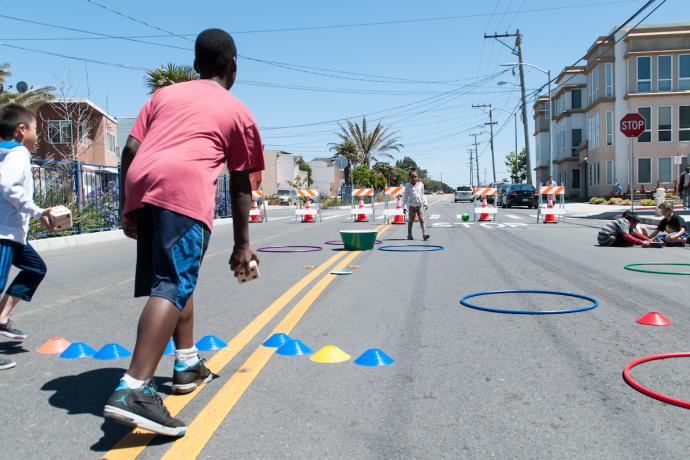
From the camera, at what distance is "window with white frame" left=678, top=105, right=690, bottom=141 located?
142 feet

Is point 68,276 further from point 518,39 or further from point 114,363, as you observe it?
point 518,39

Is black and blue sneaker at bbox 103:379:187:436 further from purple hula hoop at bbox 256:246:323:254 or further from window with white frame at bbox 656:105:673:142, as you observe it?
window with white frame at bbox 656:105:673:142

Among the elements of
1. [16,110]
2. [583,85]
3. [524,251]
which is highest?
[583,85]

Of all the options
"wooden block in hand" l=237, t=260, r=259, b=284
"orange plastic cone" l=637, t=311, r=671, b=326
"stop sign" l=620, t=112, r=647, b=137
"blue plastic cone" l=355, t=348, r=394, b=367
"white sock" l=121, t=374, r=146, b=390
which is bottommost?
"orange plastic cone" l=637, t=311, r=671, b=326

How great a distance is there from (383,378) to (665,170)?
44.6m

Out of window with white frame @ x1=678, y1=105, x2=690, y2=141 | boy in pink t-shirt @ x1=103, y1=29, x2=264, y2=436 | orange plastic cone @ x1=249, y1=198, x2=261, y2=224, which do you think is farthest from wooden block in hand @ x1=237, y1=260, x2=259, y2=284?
window with white frame @ x1=678, y1=105, x2=690, y2=141

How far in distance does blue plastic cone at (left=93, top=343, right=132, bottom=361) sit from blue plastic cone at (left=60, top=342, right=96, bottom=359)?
83 mm

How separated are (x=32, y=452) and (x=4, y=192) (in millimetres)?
2057

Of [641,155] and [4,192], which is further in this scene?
[641,155]

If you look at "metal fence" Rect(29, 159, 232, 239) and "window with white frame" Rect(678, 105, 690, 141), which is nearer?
"metal fence" Rect(29, 159, 232, 239)

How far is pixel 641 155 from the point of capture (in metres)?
43.6

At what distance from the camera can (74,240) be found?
16.1 m

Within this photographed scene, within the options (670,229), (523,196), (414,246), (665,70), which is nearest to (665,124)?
(665,70)

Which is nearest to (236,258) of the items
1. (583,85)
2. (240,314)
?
(240,314)
